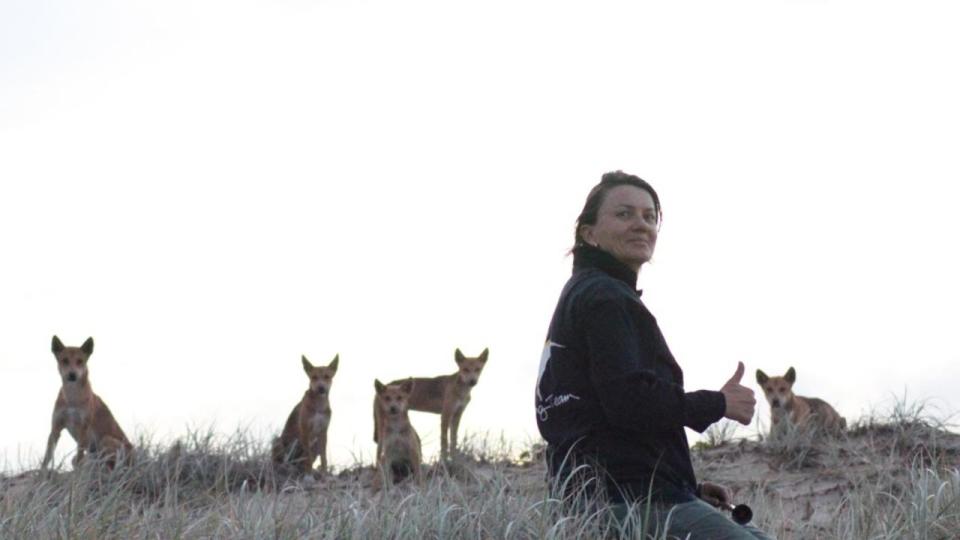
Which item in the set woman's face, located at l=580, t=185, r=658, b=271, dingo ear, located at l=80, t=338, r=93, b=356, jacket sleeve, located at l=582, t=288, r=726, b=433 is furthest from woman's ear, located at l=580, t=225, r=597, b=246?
dingo ear, located at l=80, t=338, r=93, b=356

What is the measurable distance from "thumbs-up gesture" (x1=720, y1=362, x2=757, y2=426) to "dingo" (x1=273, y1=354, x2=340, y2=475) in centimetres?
791

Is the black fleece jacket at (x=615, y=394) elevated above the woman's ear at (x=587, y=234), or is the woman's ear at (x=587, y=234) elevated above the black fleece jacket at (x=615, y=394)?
the woman's ear at (x=587, y=234)

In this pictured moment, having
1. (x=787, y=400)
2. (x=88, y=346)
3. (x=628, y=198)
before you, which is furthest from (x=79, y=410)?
(x=628, y=198)

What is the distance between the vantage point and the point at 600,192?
19.3ft

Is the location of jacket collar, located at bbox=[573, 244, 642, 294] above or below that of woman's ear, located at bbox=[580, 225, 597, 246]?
below

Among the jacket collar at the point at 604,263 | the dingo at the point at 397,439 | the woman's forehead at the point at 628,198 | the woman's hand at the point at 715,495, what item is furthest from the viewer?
the dingo at the point at 397,439

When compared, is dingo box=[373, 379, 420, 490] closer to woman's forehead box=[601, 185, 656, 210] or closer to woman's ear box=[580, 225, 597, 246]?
woman's ear box=[580, 225, 597, 246]

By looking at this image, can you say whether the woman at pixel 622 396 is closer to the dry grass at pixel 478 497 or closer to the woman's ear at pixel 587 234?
the woman's ear at pixel 587 234

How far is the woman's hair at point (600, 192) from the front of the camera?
587 cm

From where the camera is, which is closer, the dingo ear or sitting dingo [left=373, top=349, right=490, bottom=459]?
the dingo ear

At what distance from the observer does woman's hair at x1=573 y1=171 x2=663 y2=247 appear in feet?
19.2

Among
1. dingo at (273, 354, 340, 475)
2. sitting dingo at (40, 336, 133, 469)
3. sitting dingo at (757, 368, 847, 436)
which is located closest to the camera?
sitting dingo at (40, 336, 133, 469)

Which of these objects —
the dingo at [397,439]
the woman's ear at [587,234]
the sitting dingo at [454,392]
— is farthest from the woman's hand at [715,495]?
the sitting dingo at [454,392]

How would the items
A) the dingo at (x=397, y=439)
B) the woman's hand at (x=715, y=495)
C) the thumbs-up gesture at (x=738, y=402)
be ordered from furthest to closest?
the dingo at (x=397, y=439) < the woman's hand at (x=715, y=495) < the thumbs-up gesture at (x=738, y=402)
